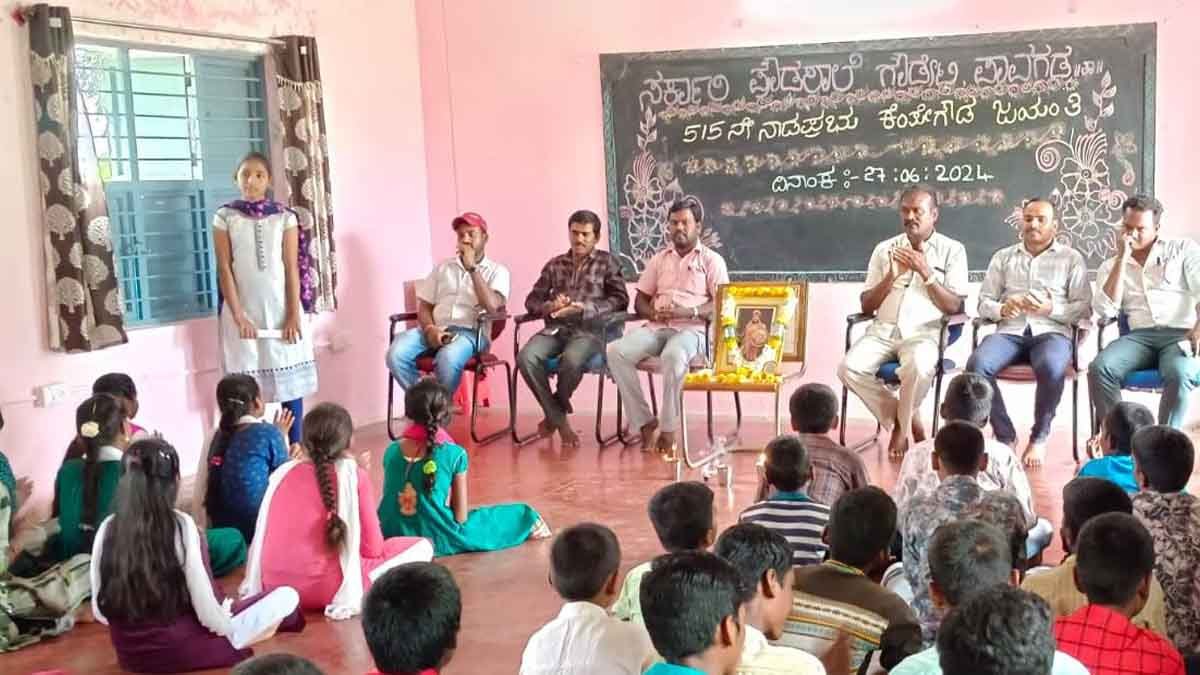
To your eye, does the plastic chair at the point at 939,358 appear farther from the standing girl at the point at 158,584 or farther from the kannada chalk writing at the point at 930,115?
the standing girl at the point at 158,584

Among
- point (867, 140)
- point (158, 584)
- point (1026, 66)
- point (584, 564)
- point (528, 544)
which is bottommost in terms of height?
point (528, 544)

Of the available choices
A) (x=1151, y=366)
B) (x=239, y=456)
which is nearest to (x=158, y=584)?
(x=239, y=456)

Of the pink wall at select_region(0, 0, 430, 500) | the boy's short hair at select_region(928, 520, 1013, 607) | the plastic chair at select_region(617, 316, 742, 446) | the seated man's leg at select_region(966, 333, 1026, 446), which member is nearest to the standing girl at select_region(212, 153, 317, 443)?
the pink wall at select_region(0, 0, 430, 500)

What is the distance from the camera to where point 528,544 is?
5.24 meters

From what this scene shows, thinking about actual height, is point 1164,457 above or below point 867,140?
below

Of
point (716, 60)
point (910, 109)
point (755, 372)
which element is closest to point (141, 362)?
point (755, 372)

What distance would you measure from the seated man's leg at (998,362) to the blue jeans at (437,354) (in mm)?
2503

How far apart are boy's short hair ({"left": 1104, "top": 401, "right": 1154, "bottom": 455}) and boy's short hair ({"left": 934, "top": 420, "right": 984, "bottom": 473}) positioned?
75 centimetres

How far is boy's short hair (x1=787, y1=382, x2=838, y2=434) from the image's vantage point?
430 cm

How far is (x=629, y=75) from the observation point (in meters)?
7.44

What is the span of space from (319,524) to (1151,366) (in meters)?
3.62

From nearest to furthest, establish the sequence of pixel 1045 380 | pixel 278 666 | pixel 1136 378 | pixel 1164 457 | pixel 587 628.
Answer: pixel 278 666
pixel 587 628
pixel 1164 457
pixel 1136 378
pixel 1045 380

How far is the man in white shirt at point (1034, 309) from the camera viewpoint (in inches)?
237

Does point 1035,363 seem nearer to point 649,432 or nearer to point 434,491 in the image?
point 649,432
